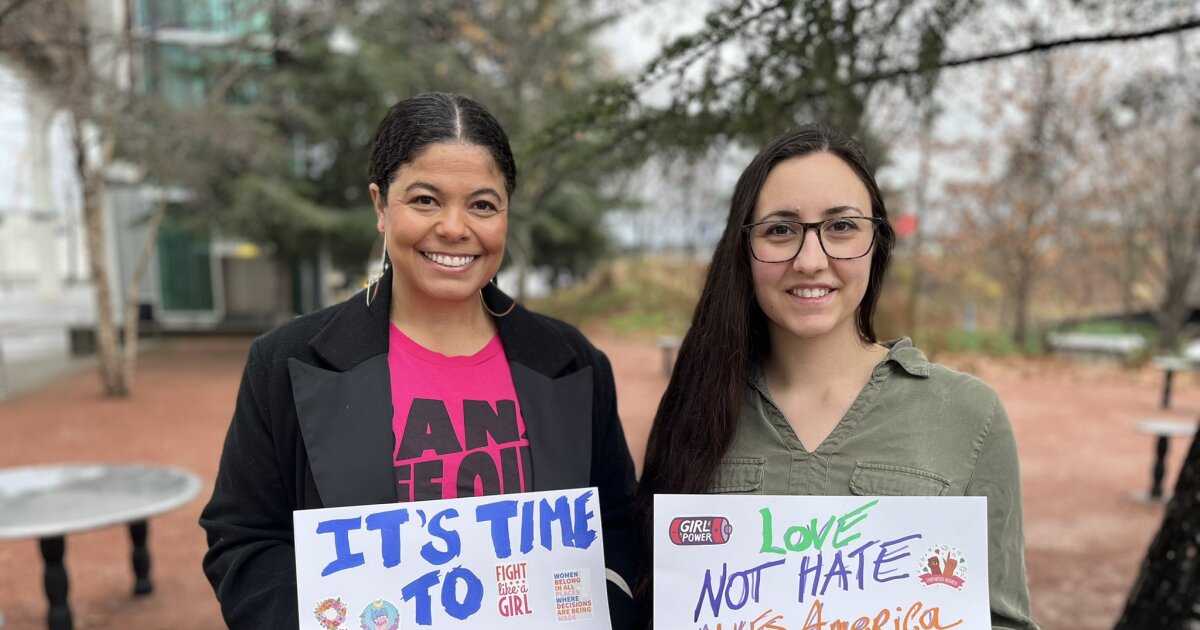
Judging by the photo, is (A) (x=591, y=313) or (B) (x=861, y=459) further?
(A) (x=591, y=313)

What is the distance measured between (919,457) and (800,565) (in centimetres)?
33

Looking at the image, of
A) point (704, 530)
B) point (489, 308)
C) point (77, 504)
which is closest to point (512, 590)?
point (704, 530)

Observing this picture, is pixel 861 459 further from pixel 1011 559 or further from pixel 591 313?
pixel 591 313

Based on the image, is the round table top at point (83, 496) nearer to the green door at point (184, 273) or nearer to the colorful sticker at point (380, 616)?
the colorful sticker at point (380, 616)

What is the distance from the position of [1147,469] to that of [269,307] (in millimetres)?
18141

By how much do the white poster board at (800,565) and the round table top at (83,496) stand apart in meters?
3.30

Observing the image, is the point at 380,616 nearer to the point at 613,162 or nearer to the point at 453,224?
the point at 453,224

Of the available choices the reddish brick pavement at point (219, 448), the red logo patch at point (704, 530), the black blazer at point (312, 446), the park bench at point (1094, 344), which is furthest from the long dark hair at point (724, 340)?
the park bench at point (1094, 344)

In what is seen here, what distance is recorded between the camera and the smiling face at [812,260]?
63.9 inches

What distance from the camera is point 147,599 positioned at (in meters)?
4.85

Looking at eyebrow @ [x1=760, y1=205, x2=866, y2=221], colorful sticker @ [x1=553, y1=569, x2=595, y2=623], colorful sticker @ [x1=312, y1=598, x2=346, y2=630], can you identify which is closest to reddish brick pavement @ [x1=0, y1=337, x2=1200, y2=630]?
colorful sticker @ [x1=312, y1=598, x2=346, y2=630]

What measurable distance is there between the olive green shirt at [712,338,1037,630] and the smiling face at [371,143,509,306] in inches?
28.5

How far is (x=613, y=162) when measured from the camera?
3.82 m

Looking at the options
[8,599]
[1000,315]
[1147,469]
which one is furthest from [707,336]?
[1000,315]
